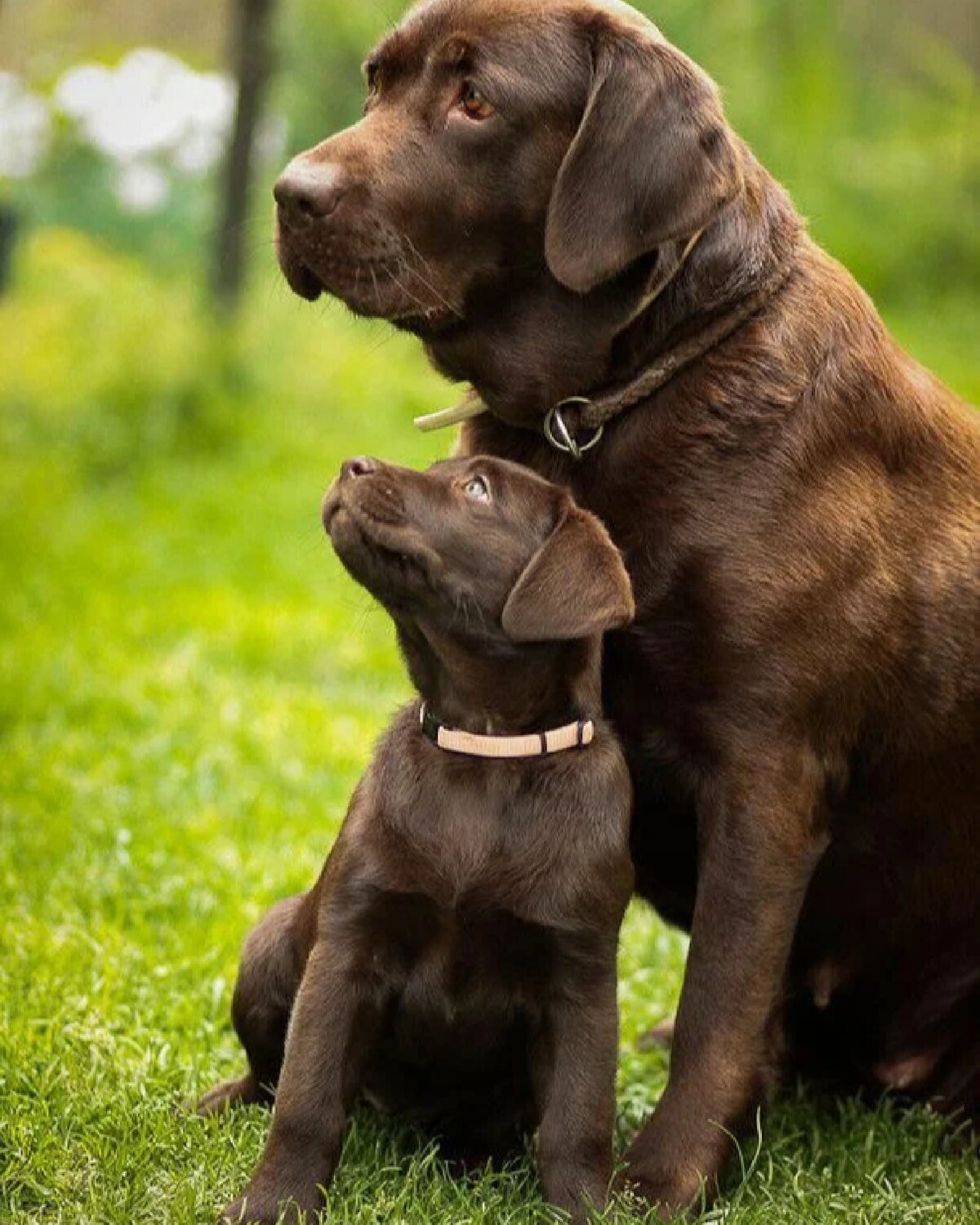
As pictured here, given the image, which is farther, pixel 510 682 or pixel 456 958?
pixel 510 682

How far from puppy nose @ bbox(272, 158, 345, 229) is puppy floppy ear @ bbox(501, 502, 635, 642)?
0.70m

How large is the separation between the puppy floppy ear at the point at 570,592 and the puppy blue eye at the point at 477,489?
176 mm

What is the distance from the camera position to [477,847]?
311 cm

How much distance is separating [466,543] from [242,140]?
7.23m

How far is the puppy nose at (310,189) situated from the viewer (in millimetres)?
3305

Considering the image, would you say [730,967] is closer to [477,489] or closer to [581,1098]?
[581,1098]

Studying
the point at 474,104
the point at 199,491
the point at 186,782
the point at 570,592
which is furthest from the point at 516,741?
the point at 199,491

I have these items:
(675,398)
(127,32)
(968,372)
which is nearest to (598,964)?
(675,398)

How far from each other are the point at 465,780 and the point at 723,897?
19.9 inches

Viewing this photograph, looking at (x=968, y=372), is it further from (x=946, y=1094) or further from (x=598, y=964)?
(x=598, y=964)

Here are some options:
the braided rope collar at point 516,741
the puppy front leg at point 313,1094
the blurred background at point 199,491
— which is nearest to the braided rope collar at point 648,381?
the braided rope collar at point 516,741

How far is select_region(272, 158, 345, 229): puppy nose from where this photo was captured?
3.30 m

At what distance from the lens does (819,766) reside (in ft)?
11.2

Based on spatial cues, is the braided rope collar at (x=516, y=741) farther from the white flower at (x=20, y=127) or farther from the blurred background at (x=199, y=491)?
the white flower at (x=20, y=127)
